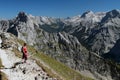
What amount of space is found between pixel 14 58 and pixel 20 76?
18.9 m

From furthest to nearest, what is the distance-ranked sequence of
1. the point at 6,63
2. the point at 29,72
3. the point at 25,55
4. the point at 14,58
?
the point at 14,58 < the point at 6,63 < the point at 25,55 < the point at 29,72

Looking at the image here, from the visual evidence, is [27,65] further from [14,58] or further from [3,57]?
[3,57]

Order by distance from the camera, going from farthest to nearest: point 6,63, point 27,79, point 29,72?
point 6,63, point 29,72, point 27,79

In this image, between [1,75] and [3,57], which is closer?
[1,75]

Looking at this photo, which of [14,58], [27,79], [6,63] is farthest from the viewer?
[14,58]

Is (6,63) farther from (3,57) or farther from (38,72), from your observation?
(38,72)

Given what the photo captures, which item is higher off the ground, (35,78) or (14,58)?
(14,58)

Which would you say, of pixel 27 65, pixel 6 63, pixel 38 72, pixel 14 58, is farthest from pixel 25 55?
pixel 14 58

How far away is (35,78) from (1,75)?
5.28 metres

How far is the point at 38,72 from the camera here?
139 feet

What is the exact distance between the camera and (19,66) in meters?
44.8

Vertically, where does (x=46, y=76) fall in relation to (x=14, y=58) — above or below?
below

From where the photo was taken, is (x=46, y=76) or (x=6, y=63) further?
(x=6, y=63)

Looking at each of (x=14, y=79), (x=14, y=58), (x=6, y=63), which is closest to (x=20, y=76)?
(x=14, y=79)
